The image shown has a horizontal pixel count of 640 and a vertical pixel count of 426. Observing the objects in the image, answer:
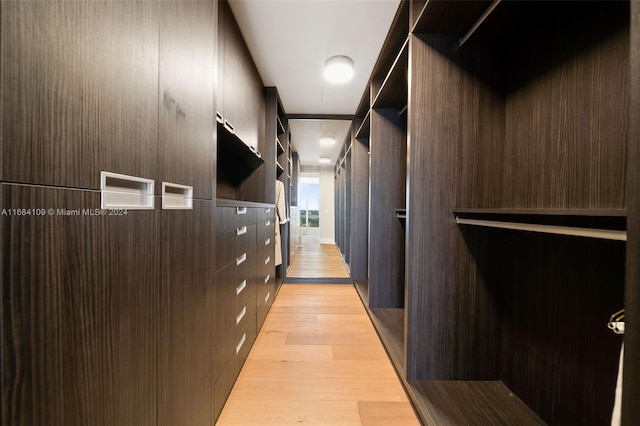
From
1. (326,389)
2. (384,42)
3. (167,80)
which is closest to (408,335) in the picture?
(326,389)

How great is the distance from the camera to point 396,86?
205 centimetres

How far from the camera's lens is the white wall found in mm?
8156

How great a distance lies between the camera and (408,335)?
142 cm

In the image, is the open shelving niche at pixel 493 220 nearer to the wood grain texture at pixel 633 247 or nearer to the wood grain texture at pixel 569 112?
the wood grain texture at pixel 569 112

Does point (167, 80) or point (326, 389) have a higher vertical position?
point (167, 80)

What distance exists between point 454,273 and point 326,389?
1018 mm

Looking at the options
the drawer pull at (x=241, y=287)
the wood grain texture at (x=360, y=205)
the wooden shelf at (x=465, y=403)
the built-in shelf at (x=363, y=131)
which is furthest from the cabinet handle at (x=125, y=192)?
the wood grain texture at (x=360, y=205)

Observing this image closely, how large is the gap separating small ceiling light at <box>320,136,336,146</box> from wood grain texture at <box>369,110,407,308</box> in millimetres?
2283

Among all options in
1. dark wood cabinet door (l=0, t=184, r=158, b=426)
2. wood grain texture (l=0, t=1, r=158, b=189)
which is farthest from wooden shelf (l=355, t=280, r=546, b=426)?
wood grain texture (l=0, t=1, r=158, b=189)

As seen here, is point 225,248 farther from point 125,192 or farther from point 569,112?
point 569,112

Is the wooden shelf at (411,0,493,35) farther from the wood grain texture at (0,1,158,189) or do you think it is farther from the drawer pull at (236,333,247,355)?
the drawer pull at (236,333,247,355)

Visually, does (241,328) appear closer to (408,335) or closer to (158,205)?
(408,335)

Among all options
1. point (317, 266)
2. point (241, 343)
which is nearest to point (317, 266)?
point (317, 266)

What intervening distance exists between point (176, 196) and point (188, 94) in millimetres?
395
